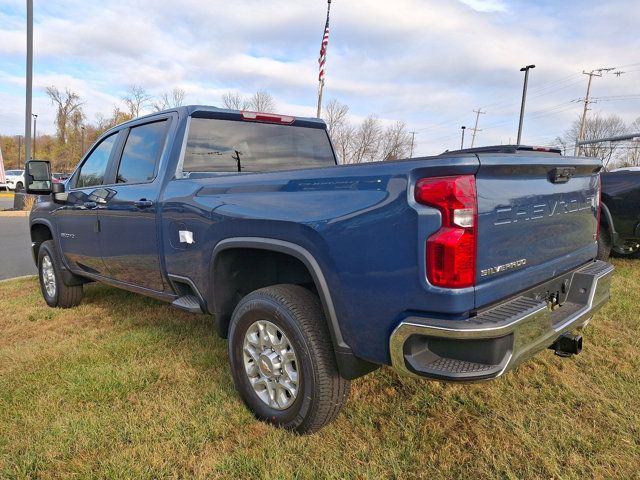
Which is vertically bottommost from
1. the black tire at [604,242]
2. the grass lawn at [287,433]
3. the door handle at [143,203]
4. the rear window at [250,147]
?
the grass lawn at [287,433]

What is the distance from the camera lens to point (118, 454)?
2441mm

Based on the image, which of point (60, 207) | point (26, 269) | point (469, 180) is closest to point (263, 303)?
point (469, 180)

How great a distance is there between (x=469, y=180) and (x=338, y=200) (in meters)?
0.59

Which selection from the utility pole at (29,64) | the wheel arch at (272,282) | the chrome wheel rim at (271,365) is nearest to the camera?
the wheel arch at (272,282)

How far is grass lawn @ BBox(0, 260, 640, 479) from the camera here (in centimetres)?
234

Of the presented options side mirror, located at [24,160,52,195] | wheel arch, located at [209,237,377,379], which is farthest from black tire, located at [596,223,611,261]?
side mirror, located at [24,160,52,195]

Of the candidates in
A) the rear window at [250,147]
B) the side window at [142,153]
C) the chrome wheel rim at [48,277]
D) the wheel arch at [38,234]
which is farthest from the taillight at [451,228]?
the wheel arch at [38,234]

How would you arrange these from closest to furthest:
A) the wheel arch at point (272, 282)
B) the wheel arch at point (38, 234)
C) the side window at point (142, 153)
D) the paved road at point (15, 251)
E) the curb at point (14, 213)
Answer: the wheel arch at point (272, 282), the side window at point (142, 153), the wheel arch at point (38, 234), the paved road at point (15, 251), the curb at point (14, 213)

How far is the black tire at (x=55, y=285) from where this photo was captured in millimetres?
4941

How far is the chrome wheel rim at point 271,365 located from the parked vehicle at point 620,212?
5378 mm

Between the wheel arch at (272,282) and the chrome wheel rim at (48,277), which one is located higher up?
the wheel arch at (272,282)

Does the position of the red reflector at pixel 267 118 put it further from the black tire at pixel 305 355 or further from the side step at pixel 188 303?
the black tire at pixel 305 355

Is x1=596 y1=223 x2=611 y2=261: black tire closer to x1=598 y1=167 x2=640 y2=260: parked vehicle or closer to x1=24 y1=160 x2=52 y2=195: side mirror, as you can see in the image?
x1=598 y1=167 x2=640 y2=260: parked vehicle

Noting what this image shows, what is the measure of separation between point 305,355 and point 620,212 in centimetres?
558
